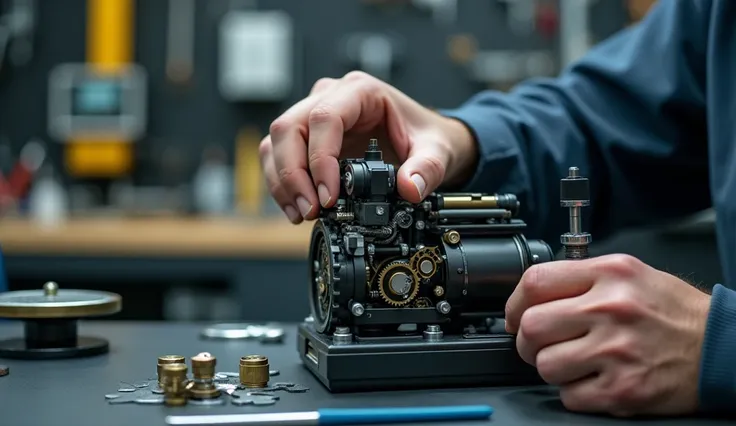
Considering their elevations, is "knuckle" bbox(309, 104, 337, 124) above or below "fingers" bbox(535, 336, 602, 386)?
above

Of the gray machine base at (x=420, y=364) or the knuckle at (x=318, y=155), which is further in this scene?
the knuckle at (x=318, y=155)

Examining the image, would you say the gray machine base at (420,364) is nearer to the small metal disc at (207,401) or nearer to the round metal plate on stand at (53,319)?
the small metal disc at (207,401)

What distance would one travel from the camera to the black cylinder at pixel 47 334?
1.00 metres

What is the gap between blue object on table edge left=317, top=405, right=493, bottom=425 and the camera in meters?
0.68

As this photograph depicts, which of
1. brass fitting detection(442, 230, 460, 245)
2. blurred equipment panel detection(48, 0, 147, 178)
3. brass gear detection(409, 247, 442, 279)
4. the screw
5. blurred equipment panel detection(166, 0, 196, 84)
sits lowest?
the screw

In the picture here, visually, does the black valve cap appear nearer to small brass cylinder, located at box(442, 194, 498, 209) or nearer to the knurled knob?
small brass cylinder, located at box(442, 194, 498, 209)

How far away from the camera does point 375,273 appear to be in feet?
2.85

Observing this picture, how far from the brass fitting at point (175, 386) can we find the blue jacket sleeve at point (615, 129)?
0.60 metres

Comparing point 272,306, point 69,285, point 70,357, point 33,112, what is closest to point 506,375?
point 70,357

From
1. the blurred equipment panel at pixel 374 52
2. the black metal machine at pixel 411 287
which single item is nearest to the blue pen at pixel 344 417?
the black metal machine at pixel 411 287

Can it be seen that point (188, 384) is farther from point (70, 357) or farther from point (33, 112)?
point (33, 112)

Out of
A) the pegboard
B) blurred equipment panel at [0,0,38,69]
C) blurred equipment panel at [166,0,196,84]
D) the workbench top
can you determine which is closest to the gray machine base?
the workbench top

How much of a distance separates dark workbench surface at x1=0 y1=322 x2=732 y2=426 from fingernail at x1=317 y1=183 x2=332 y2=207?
0.60ft

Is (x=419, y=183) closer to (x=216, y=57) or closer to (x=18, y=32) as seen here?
(x=216, y=57)
